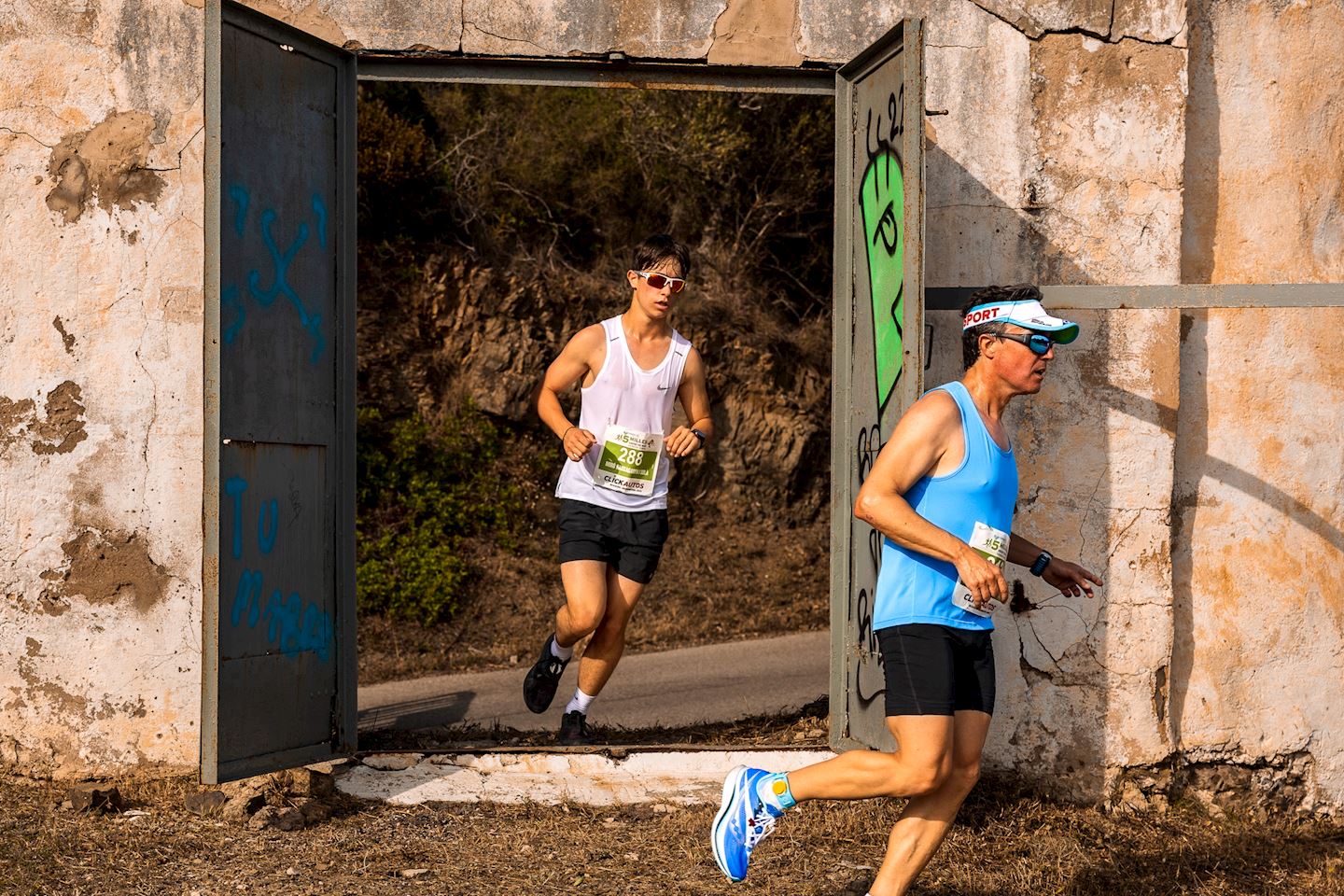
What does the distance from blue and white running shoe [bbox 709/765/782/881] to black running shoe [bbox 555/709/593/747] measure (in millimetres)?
2029

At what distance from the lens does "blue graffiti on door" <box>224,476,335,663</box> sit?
4.84 meters

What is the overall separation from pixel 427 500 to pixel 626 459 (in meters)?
6.66

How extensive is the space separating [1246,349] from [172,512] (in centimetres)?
445

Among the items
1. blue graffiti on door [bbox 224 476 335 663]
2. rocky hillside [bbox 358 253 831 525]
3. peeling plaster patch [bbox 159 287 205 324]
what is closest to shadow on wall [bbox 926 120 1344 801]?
blue graffiti on door [bbox 224 476 335 663]

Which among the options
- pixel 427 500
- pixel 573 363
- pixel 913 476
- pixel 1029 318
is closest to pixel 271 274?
pixel 573 363

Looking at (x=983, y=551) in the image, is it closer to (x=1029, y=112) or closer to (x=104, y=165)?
(x=1029, y=112)

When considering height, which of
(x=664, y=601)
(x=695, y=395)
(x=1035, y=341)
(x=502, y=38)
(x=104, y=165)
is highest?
(x=502, y=38)

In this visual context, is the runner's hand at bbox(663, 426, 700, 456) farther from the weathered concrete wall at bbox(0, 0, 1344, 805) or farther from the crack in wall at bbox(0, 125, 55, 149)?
the crack in wall at bbox(0, 125, 55, 149)

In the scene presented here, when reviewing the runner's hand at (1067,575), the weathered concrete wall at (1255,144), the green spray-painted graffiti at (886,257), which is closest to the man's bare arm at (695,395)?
the green spray-painted graffiti at (886,257)

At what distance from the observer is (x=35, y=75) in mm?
5258

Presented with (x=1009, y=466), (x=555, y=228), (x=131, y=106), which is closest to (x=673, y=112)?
(x=555, y=228)

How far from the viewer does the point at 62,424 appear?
17.3 ft

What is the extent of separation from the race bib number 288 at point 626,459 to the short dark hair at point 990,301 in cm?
189

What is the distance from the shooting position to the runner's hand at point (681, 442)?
5379mm
